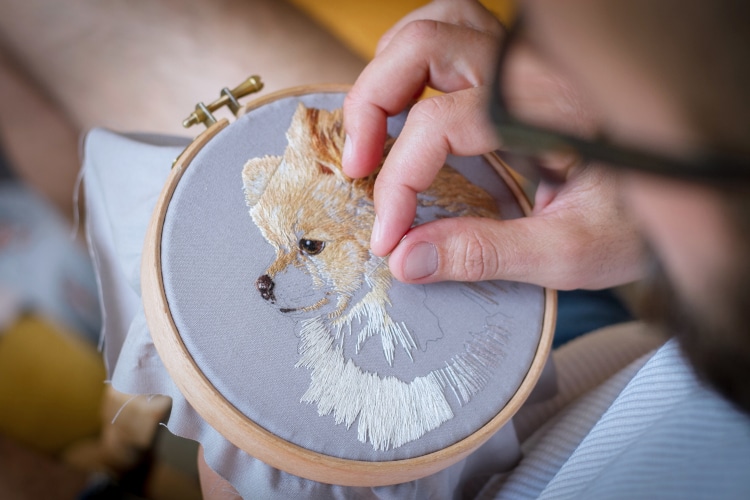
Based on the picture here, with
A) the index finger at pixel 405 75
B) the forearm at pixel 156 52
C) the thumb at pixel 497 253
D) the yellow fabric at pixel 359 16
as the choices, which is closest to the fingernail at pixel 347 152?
the index finger at pixel 405 75

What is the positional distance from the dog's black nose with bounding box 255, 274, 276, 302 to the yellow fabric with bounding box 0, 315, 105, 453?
2.47 feet

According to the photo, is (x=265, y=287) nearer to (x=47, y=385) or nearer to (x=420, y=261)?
(x=420, y=261)

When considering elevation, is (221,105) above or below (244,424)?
above

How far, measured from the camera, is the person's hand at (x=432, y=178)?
21.5 inches

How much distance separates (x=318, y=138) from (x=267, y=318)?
223mm

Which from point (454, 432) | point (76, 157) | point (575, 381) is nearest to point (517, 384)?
point (454, 432)

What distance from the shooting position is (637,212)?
0.32 meters

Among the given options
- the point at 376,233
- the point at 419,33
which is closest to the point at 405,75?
the point at 419,33

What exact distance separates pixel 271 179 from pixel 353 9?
31.8 inches

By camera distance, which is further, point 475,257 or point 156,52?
point 156,52

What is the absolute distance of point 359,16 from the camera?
1240mm

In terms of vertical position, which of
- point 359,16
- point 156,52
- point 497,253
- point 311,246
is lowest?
point 497,253

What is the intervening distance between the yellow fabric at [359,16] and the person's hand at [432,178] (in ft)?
2.04

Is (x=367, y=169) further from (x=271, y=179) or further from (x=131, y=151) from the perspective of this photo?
Result: (x=131, y=151)
